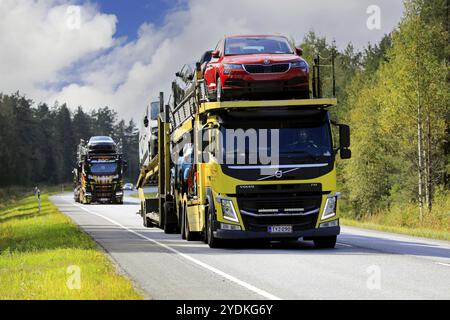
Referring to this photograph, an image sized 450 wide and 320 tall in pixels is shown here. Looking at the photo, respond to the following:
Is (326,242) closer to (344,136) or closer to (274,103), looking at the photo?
(344,136)

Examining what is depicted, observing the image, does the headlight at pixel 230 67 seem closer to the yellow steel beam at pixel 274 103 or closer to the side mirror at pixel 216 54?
the yellow steel beam at pixel 274 103

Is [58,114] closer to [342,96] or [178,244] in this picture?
[342,96]

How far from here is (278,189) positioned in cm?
1770

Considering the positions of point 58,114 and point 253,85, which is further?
point 58,114

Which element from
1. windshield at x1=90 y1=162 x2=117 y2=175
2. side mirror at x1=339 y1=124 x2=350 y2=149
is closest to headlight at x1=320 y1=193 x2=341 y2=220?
side mirror at x1=339 y1=124 x2=350 y2=149

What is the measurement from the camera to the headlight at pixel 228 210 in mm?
17828

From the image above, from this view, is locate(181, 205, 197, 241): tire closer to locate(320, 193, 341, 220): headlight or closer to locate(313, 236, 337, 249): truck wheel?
locate(313, 236, 337, 249): truck wheel

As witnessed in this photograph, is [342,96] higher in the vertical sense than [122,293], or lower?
higher

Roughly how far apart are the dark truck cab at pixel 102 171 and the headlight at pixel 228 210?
131ft

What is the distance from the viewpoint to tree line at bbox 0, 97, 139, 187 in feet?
461

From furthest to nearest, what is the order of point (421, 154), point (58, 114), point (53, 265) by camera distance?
point (58, 114), point (421, 154), point (53, 265)

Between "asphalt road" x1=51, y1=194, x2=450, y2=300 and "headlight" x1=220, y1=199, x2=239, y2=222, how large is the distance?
723 millimetres

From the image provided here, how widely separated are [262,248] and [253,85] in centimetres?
354
